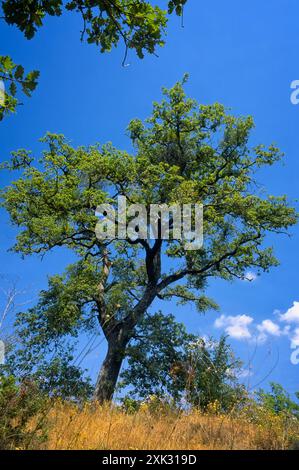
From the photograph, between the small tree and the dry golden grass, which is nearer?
the dry golden grass

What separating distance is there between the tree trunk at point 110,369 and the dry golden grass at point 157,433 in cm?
969

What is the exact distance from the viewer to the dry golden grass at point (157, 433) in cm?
499

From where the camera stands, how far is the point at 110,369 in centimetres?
1744

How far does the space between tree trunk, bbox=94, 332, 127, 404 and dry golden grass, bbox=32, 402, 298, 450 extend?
9687mm

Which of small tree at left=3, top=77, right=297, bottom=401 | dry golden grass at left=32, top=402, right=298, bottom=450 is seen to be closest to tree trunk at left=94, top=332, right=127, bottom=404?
small tree at left=3, top=77, right=297, bottom=401

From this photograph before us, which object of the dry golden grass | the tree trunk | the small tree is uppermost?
the small tree

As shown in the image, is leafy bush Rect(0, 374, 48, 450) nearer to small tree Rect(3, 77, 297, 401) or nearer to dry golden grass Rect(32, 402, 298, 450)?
dry golden grass Rect(32, 402, 298, 450)

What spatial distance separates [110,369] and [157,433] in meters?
12.2

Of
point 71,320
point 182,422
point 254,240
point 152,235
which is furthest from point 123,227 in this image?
point 182,422

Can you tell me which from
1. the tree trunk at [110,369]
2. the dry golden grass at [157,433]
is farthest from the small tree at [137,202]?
the dry golden grass at [157,433]

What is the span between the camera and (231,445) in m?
5.52

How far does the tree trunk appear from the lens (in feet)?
54.9

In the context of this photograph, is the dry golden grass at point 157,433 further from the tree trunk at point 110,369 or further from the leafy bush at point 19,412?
the tree trunk at point 110,369

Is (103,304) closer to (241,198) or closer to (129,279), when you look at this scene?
(129,279)
